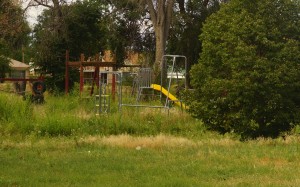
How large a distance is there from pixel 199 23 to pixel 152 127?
2752cm

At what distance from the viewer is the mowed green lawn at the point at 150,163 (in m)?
8.39

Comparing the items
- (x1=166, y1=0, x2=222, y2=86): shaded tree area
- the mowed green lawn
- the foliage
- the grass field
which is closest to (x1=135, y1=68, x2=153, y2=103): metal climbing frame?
the grass field

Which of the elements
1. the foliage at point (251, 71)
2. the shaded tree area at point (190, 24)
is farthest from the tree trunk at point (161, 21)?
the foliage at point (251, 71)

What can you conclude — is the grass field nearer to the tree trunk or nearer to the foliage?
the foliage

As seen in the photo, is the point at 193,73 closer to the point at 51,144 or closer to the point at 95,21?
the point at 51,144

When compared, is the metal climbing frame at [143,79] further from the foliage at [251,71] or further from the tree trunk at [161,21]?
the tree trunk at [161,21]

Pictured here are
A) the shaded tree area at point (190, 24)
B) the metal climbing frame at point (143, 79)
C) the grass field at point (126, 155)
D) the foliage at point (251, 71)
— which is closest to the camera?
the grass field at point (126, 155)

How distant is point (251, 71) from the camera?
43.0ft

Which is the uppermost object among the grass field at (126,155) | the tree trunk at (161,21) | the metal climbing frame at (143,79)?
the tree trunk at (161,21)

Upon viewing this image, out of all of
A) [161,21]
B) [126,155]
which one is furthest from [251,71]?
[161,21]

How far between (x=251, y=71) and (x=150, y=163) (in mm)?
4036

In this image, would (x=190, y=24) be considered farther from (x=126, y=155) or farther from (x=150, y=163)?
(x=150, y=163)

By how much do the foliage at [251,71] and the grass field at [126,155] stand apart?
62 centimetres

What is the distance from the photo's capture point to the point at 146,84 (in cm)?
2486
